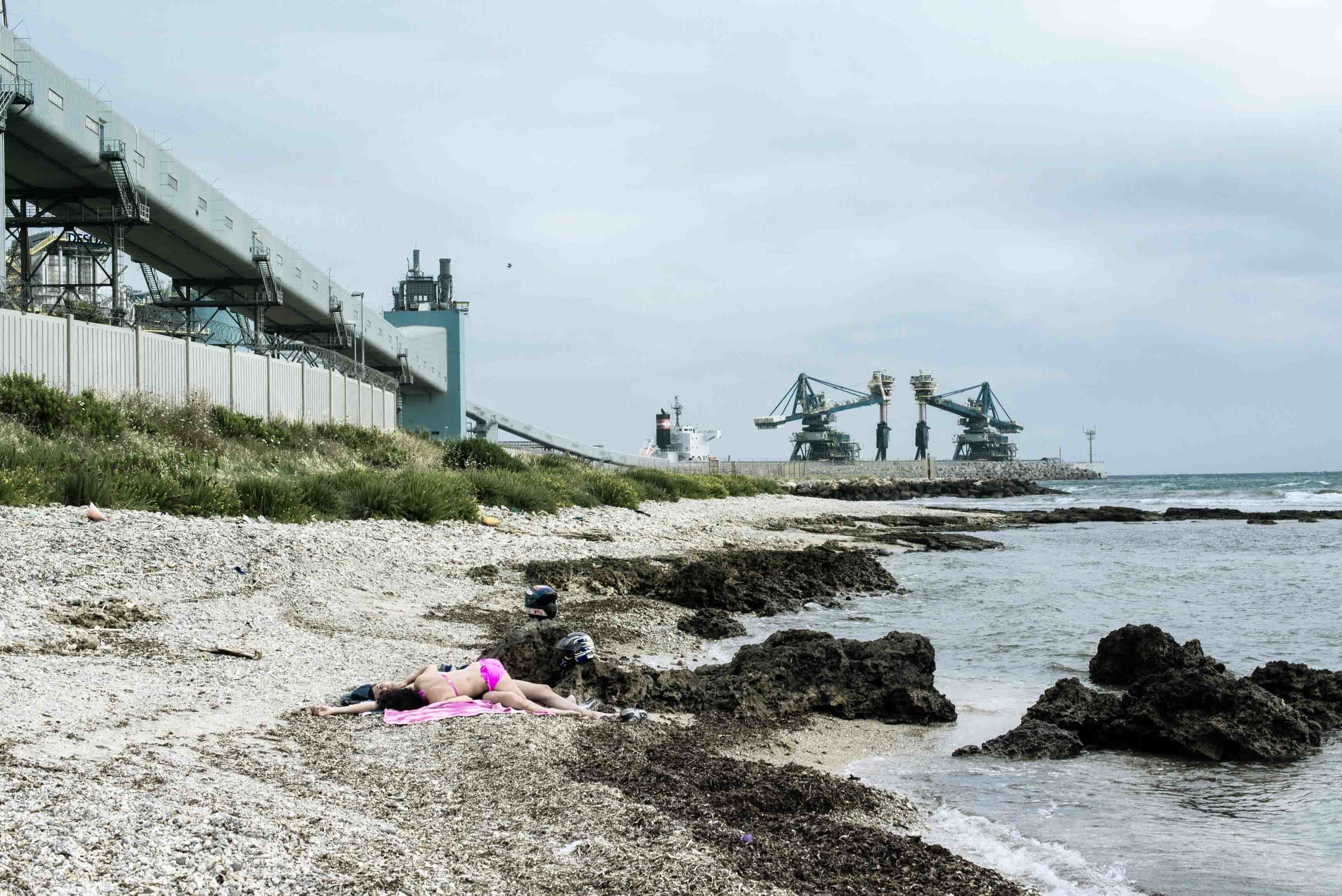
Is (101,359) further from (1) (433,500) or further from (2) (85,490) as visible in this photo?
(2) (85,490)

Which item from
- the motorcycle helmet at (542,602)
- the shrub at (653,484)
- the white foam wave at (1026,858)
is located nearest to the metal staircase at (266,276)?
the shrub at (653,484)

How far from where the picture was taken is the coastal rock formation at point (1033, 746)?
679cm

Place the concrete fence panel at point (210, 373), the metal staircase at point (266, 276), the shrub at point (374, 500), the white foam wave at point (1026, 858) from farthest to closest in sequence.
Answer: the metal staircase at point (266, 276), the concrete fence panel at point (210, 373), the shrub at point (374, 500), the white foam wave at point (1026, 858)

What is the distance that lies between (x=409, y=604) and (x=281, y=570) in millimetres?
1327

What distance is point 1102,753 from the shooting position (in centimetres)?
700

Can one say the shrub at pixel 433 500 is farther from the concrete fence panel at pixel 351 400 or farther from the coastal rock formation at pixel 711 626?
the concrete fence panel at pixel 351 400

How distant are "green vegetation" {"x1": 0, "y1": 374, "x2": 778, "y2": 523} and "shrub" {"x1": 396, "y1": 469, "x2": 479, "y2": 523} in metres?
0.02

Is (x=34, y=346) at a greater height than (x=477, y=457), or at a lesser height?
greater

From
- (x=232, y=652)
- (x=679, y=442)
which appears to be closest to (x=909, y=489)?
(x=679, y=442)

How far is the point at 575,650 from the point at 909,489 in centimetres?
7711

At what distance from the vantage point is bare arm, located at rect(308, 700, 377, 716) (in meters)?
6.16

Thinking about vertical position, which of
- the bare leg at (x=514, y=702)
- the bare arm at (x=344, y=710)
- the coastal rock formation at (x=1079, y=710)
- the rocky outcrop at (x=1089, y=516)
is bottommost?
the rocky outcrop at (x=1089, y=516)

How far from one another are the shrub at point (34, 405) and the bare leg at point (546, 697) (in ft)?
43.6

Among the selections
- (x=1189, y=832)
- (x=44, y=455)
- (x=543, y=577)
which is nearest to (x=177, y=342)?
(x=44, y=455)
